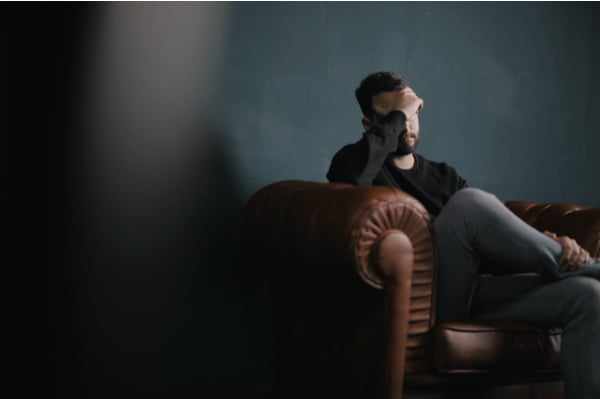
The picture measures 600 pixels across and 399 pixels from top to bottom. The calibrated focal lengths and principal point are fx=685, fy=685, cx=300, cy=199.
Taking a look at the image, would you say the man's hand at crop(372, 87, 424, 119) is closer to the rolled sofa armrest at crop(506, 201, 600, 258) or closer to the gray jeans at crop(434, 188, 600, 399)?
the gray jeans at crop(434, 188, 600, 399)

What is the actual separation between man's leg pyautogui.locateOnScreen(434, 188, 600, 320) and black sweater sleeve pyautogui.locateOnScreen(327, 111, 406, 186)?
0.84 ft

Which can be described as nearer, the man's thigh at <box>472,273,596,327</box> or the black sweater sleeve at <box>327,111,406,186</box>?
the man's thigh at <box>472,273,596,327</box>

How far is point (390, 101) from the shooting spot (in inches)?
83.2

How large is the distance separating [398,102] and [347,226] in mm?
694

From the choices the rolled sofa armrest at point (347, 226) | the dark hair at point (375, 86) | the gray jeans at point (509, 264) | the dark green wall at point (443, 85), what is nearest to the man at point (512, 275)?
the gray jeans at point (509, 264)

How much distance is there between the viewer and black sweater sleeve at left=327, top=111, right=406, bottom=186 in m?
1.89

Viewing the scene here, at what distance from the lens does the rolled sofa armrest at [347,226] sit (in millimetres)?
1518

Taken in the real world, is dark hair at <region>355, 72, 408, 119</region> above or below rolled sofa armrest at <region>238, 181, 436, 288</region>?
above

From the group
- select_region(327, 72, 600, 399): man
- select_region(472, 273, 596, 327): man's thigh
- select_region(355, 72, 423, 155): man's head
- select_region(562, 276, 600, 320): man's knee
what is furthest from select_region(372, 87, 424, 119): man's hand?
select_region(562, 276, 600, 320): man's knee

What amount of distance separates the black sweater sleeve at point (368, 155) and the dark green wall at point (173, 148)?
47 cm

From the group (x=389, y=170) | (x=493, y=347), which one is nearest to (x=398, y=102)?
(x=389, y=170)

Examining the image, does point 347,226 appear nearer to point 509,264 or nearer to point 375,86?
point 509,264

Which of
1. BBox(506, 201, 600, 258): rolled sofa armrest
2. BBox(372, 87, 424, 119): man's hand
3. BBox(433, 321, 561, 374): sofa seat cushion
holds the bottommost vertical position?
BBox(433, 321, 561, 374): sofa seat cushion

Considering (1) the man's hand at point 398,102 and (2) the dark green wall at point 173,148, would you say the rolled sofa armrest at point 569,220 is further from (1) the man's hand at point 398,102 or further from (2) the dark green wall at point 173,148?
(1) the man's hand at point 398,102
